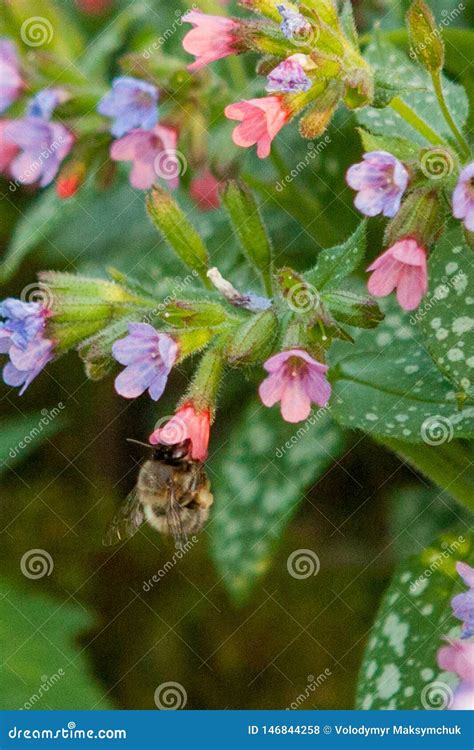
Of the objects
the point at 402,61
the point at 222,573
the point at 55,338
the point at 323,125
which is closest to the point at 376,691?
the point at 222,573

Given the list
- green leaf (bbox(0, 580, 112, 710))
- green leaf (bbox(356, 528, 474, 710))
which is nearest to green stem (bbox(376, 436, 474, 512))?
green leaf (bbox(356, 528, 474, 710))

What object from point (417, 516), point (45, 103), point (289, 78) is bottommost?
point (417, 516)

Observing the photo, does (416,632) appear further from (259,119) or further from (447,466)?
(259,119)

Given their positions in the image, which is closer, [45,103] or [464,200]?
[464,200]

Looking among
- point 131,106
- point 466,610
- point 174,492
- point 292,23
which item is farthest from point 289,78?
point 466,610

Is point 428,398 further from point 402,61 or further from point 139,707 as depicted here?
point 139,707

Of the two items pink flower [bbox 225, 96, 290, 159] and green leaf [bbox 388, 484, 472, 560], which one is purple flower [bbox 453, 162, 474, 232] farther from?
green leaf [bbox 388, 484, 472, 560]
